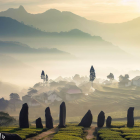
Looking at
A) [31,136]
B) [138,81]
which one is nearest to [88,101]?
[138,81]

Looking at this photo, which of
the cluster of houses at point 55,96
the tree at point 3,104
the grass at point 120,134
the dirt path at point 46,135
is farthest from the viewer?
the cluster of houses at point 55,96

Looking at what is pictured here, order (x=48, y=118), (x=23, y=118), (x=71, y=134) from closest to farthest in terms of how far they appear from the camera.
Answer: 1. (x=71, y=134)
2. (x=23, y=118)
3. (x=48, y=118)

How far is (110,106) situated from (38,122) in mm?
66366

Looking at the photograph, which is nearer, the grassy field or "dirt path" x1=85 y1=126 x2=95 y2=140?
the grassy field

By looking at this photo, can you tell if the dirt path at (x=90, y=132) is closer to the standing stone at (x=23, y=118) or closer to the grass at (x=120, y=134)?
the grass at (x=120, y=134)

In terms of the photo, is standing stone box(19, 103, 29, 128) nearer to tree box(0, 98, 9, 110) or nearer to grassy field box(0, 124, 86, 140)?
grassy field box(0, 124, 86, 140)

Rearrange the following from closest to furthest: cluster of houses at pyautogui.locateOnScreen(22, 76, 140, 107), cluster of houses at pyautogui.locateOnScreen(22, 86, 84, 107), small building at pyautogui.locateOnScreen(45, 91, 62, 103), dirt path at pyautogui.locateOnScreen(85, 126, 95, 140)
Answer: dirt path at pyautogui.locateOnScreen(85, 126, 95, 140), cluster of houses at pyautogui.locateOnScreen(22, 76, 140, 107), cluster of houses at pyautogui.locateOnScreen(22, 86, 84, 107), small building at pyautogui.locateOnScreen(45, 91, 62, 103)

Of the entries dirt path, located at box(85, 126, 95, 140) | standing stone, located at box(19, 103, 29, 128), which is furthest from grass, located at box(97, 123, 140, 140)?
standing stone, located at box(19, 103, 29, 128)

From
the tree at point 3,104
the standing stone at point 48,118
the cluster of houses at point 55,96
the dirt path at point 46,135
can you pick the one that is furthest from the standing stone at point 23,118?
the tree at point 3,104

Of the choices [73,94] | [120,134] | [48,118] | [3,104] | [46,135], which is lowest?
[46,135]

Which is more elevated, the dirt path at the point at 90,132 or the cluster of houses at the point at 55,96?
the cluster of houses at the point at 55,96

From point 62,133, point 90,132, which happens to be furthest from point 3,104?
point 62,133

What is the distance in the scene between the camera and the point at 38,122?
4984 centimetres

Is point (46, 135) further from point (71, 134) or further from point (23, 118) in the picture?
point (23, 118)
